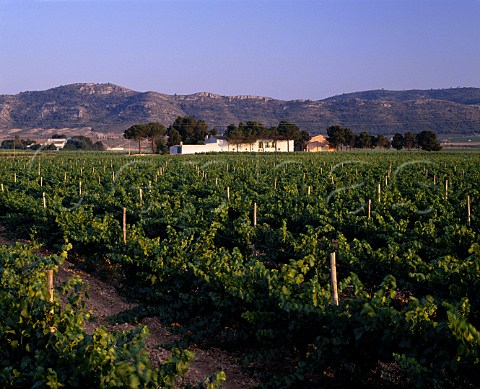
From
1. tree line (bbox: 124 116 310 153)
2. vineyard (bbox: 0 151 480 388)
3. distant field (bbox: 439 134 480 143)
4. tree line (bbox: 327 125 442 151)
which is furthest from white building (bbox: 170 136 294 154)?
vineyard (bbox: 0 151 480 388)

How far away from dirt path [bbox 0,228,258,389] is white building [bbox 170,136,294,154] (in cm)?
7403

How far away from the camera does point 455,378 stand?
579 centimetres

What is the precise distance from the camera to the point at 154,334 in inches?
388

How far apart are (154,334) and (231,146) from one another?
90598 millimetres

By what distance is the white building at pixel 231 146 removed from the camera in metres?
88.4

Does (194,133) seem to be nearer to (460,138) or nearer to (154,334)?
(460,138)

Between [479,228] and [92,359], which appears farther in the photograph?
[479,228]

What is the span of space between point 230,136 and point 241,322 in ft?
292

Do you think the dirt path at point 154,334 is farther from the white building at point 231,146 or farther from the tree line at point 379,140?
the tree line at point 379,140

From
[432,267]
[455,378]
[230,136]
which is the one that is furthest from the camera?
[230,136]

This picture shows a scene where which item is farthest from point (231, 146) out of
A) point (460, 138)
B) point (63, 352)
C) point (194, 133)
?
point (63, 352)

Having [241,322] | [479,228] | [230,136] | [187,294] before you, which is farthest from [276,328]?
[230,136]

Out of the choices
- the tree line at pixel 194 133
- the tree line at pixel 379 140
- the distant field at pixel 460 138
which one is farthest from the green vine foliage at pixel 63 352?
the distant field at pixel 460 138

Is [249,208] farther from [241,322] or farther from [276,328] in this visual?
[276,328]
